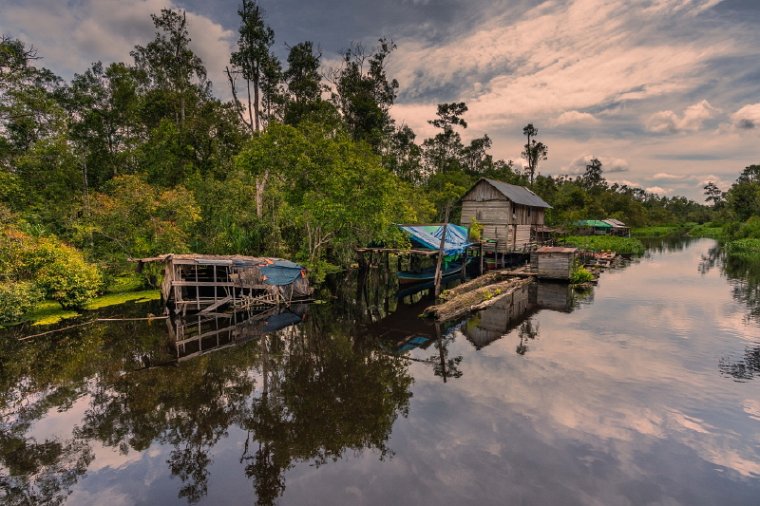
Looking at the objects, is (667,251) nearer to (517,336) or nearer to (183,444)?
(517,336)

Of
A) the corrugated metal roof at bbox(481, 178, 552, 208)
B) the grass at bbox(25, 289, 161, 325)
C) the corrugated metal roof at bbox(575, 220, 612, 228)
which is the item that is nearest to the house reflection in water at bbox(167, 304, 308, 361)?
the grass at bbox(25, 289, 161, 325)

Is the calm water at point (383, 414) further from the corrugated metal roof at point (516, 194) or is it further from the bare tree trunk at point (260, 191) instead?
the corrugated metal roof at point (516, 194)

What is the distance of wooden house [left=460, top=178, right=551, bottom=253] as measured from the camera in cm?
3372

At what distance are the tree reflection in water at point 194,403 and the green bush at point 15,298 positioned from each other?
1.98 metres

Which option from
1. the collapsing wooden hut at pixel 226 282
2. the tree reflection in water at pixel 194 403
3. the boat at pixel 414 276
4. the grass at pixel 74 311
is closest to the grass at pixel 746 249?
the boat at pixel 414 276

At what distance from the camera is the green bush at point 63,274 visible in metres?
15.2

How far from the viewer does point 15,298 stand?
551 inches

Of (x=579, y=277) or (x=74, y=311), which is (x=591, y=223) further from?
(x=74, y=311)

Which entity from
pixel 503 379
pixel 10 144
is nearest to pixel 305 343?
pixel 503 379

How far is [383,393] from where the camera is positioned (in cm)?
1046

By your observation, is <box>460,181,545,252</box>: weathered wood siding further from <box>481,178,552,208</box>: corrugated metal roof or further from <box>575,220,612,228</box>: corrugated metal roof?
<box>575,220,612,228</box>: corrugated metal roof

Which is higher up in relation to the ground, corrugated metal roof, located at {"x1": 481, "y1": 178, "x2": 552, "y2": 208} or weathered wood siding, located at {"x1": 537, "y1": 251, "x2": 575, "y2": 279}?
corrugated metal roof, located at {"x1": 481, "y1": 178, "x2": 552, "y2": 208}

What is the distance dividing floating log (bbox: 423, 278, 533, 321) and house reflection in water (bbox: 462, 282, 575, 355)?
1.27 ft

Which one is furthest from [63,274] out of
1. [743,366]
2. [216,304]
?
[743,366]
